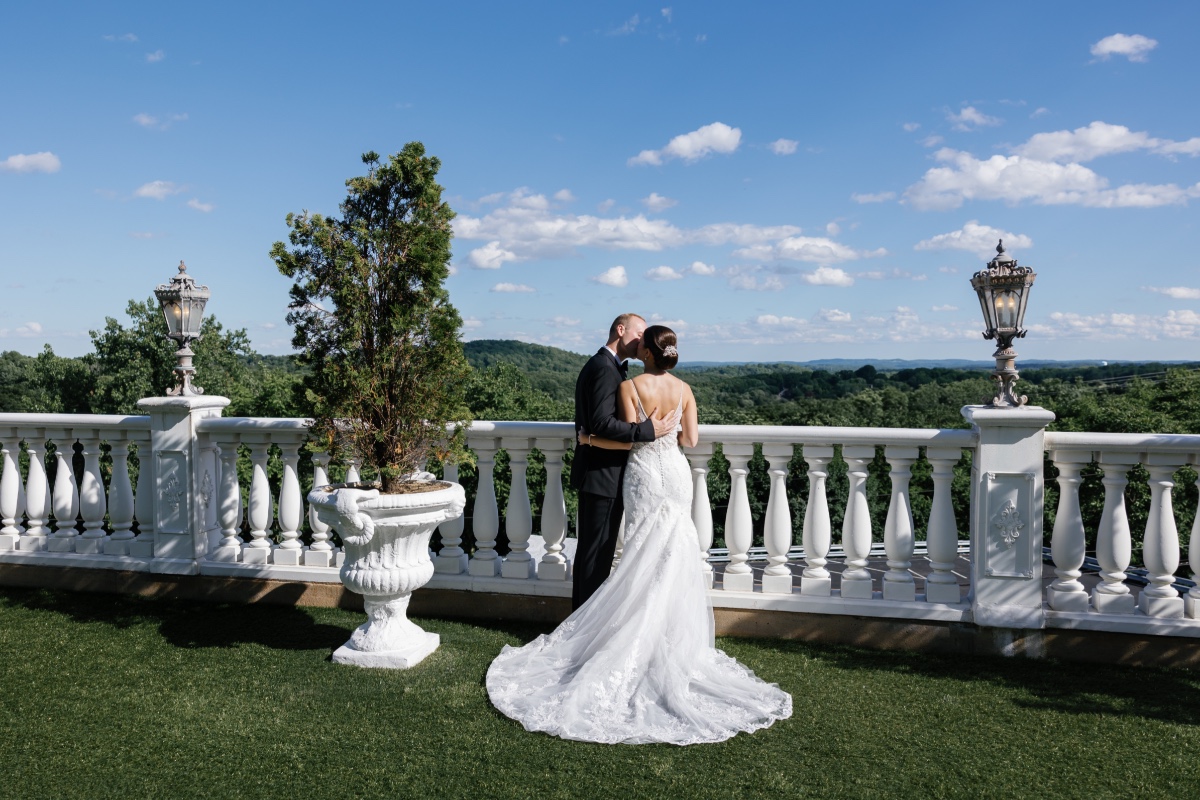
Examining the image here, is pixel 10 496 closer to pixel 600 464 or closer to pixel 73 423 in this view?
pixel 73 423

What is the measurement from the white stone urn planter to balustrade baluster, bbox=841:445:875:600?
2.29 m

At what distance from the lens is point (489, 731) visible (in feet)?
12.5

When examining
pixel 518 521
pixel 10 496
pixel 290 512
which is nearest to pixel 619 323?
pixel 518 521

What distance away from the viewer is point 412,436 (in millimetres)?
4691

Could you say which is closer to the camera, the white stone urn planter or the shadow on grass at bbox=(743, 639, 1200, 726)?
the shadow on grass at bbox=(743, 639, 1200, 726)

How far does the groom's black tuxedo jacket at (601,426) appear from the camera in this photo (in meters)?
4.51

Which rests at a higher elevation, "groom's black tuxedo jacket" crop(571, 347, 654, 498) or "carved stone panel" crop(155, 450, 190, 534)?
"groom's black tuxedo jacket" crop(571, 347, 654, 498)

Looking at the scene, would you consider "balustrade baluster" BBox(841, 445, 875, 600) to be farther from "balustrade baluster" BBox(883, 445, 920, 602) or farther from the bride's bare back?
the bride's bare back

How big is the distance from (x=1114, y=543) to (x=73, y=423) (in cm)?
698

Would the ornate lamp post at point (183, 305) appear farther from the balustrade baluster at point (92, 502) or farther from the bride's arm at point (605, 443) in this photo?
the bride's arm at point (605, 443)

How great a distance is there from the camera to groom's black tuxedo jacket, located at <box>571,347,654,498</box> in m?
4.51

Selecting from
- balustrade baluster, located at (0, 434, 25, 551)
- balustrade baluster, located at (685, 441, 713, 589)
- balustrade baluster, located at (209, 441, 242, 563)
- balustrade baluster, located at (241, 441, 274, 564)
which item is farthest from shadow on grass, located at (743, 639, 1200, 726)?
balustrade baluster, located at (0, 434, 25, 551)

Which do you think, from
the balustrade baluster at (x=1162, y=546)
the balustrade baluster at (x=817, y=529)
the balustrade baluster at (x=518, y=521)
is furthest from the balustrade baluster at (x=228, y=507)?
the balustrade baluster at (x=1162, y=546)

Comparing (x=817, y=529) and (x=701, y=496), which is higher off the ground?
(x=701, y=496)
